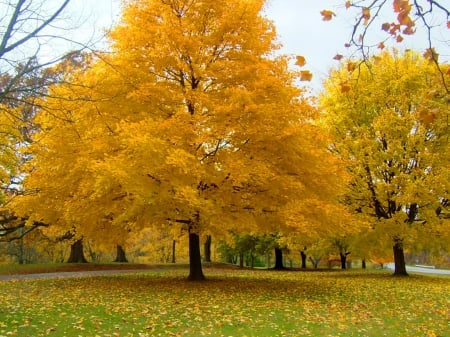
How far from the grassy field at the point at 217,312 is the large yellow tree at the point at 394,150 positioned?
22.5 ft

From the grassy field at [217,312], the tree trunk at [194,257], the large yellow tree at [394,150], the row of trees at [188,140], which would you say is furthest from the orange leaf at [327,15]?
the large yellow tree at [394,150]

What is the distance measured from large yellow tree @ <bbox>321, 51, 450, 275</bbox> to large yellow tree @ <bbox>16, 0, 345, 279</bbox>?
6.56 metres

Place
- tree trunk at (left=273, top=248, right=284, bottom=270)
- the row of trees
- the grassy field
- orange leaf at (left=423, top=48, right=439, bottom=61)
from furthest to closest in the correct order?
tree trunk at (left=273, top=248, right=284, bottom=270) → the row of trees → the grassy field → orange leaf at (left=423, top=48, right=439, bottom=61)

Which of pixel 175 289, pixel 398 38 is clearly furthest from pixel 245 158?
pixel 398 38

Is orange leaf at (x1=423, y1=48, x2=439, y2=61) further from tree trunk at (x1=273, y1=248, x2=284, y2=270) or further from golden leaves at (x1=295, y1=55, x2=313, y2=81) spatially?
tree trunk at (x1=273, y1=248, x2=284, y2=270)

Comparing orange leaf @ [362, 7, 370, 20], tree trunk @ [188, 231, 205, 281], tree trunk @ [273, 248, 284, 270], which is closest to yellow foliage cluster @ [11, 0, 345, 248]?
tree trunk @ [188, 231, 205, 281]

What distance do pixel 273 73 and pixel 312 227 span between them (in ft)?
16.8

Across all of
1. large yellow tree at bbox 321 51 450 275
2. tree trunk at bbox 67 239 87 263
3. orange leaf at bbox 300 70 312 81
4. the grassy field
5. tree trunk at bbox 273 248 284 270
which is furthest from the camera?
tree trunk at bbox 273 248 284 270

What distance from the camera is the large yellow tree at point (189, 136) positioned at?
42.0 ft

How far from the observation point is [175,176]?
Answer: 12.6 m

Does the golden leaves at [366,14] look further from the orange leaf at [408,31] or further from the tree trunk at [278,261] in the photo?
the tree trunk at [278,261]

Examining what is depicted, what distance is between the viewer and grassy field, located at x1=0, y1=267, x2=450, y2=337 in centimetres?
781

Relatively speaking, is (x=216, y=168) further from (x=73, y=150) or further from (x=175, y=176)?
(x=73, y=150)

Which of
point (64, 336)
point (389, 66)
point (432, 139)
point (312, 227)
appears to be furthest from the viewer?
point (389, 66)
